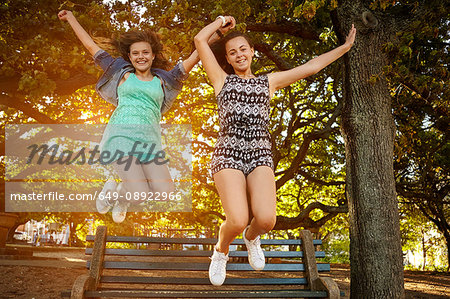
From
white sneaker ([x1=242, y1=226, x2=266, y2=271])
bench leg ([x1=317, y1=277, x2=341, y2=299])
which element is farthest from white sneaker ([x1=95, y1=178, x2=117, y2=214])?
bench leg ([x1=317, y1=277, x2=341, y2=299])

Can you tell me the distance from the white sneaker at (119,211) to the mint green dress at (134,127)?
47cm

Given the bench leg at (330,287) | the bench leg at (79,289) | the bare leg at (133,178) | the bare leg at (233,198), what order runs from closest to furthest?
1. the bare leg at (233,198)
2. the bare leg at (133,178)
3. the bench leg at (79,289)
4. the bench leg at (330,287)

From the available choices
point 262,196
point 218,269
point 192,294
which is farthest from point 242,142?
point 192,294

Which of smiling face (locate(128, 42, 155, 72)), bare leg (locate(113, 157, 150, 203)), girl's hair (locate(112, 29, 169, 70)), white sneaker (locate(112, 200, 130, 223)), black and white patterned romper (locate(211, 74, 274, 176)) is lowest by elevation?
white sneaker (locate(112, 200, 130, 223))

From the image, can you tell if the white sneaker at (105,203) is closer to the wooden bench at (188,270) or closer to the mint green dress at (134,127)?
the mint green dress at (134,127)

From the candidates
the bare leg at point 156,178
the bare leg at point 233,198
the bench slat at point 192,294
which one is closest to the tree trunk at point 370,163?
the bench slat at point 192,294

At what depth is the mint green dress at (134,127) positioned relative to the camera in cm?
378

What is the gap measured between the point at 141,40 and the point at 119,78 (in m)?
0.46

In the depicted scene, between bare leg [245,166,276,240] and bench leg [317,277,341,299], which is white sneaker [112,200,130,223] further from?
bench leg [317,277,341,299]

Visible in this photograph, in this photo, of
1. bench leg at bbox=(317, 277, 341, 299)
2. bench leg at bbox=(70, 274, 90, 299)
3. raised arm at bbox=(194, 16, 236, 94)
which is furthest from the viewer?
bench leg at bbox=(317, 277, 341, 299)

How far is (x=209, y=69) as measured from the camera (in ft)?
12.4

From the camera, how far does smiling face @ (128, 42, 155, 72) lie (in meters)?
4.14

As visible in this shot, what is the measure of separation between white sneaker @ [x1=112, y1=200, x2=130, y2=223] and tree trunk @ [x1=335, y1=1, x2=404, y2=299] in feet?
13.1

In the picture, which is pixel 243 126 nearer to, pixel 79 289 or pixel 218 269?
pixel 218 269
